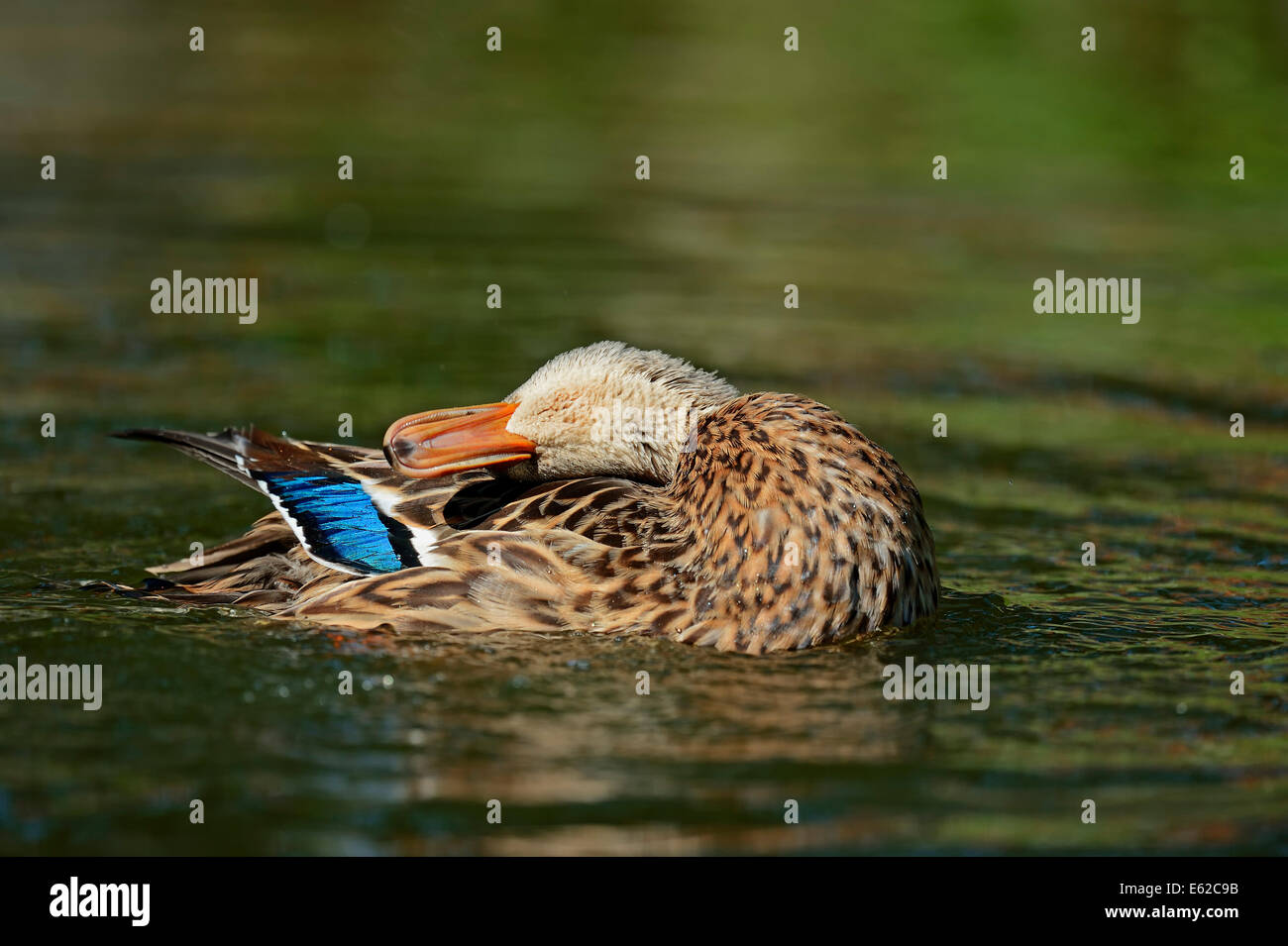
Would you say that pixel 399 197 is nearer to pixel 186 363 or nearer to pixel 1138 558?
pixel 186 363

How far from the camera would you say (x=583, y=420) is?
806 centimetres

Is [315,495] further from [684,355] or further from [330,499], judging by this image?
[684,355]

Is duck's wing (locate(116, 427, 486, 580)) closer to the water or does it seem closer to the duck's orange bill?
the duck's orange bill

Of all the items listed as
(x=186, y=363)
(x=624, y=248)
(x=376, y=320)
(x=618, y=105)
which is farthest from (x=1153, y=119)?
(x=186, y=363)

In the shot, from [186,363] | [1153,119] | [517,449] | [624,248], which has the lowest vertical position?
[517,449]

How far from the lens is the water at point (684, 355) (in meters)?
6.27

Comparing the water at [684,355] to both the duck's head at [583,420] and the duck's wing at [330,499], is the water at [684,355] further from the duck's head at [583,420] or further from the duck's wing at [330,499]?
the duck's head at [583,420]

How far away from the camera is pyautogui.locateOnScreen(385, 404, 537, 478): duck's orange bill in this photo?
777 centimetres

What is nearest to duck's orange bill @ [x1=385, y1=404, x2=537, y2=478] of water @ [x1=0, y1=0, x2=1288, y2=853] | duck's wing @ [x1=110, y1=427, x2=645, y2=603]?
duck's wing @ [x1=110, y1=427, x2=645, y2=603]

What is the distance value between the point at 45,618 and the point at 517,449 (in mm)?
2270

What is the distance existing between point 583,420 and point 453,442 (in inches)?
24.8

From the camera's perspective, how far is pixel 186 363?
39.6ft
